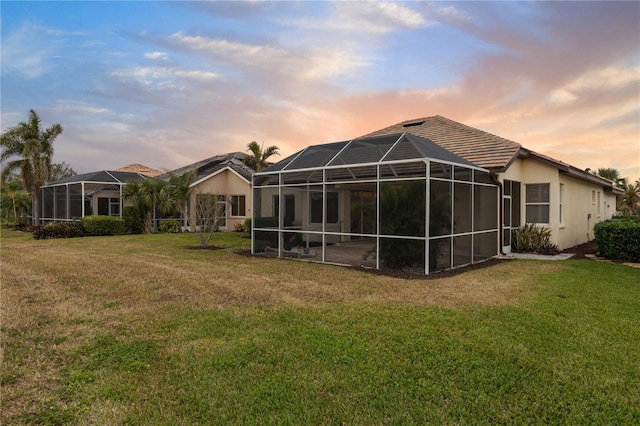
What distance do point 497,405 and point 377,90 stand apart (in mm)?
12126

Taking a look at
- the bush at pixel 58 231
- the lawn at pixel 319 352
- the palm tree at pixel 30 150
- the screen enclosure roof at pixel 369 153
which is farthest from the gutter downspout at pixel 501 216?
the palm tree at pixel 30 150

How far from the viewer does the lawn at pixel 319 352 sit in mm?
2949

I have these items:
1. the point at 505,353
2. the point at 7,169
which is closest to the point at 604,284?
the point at 505,353

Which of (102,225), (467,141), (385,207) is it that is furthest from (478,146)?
(102,225)

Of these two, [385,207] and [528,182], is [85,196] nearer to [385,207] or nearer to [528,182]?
[385,207]

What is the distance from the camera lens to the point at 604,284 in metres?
7.52

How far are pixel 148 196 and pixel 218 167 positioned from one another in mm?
5433

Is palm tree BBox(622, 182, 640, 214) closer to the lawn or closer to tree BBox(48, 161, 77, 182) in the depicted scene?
the lawn

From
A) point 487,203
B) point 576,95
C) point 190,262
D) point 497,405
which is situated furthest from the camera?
point 576,95

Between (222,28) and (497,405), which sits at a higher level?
(222,28)

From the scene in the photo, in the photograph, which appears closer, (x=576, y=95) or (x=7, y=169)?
(x=576, y=95)

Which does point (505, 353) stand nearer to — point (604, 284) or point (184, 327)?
point (184, 327)

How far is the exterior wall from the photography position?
22484mm

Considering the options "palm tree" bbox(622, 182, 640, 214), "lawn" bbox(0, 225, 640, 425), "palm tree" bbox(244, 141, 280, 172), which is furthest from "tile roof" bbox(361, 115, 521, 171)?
"palm tree" bbox(622, 182, 640, 214)
